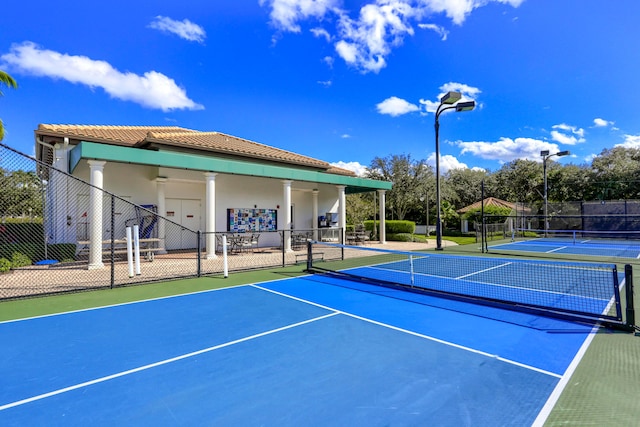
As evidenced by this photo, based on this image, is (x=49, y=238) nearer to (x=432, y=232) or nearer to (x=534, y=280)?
(x=534, y=280)

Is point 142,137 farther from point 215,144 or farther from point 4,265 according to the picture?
point 4,265

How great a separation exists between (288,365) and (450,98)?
15.7 m

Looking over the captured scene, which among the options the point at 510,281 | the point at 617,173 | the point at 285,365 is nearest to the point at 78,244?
the point at 285,365

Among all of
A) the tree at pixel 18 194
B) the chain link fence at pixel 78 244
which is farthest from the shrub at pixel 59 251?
the tree at pixel 18 194

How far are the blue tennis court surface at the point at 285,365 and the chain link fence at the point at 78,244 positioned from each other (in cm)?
363

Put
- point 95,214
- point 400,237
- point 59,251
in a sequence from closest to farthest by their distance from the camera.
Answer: point 95,214, point 59,251, point 400,237

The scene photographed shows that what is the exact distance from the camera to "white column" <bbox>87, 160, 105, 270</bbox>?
1111cm

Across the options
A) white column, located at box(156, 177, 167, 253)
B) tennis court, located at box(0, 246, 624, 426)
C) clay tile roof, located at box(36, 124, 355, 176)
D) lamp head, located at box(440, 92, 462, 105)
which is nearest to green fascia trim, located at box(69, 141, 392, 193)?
clay tile roof, located at box(36, 124, 355, 176)

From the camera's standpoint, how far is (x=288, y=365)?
4309 mm

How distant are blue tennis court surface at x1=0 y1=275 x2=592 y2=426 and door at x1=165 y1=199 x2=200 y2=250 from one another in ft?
34.9

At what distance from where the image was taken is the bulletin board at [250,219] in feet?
61.1

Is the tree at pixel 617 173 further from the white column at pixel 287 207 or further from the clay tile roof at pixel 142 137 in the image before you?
the white column at pixel 287 207

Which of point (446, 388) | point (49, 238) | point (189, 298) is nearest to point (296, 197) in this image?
point (49, 238)

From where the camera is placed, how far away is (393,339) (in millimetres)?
5172
